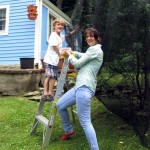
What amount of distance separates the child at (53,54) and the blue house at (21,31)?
5.38 meters

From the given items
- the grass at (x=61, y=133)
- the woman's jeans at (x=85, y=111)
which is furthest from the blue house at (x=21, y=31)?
the woman's jeans at (x=85, y=111)

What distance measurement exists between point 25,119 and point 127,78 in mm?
2442

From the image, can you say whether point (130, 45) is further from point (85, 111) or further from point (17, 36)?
point (17, 36)

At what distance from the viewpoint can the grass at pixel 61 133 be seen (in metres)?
5.26

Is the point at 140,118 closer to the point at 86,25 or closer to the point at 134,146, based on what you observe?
the point at 134,146

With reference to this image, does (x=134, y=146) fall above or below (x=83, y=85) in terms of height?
Result: below

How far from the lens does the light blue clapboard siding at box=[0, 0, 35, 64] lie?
479 inches

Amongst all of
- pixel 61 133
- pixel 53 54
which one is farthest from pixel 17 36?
pixel 61 133

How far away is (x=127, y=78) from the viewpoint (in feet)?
18.0

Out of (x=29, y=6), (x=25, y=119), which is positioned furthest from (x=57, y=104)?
(x=29, y=6)

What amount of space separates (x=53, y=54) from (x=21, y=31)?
645cm

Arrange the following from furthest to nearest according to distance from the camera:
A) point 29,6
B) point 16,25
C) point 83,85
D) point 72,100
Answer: point 16,25, point 29,6, point 72,100, point 83,85

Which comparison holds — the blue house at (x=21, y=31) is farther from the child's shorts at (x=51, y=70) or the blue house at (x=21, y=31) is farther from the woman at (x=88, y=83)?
the woman at (x=88, y=83)

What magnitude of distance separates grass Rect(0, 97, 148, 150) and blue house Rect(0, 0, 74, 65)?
15.2 feet
